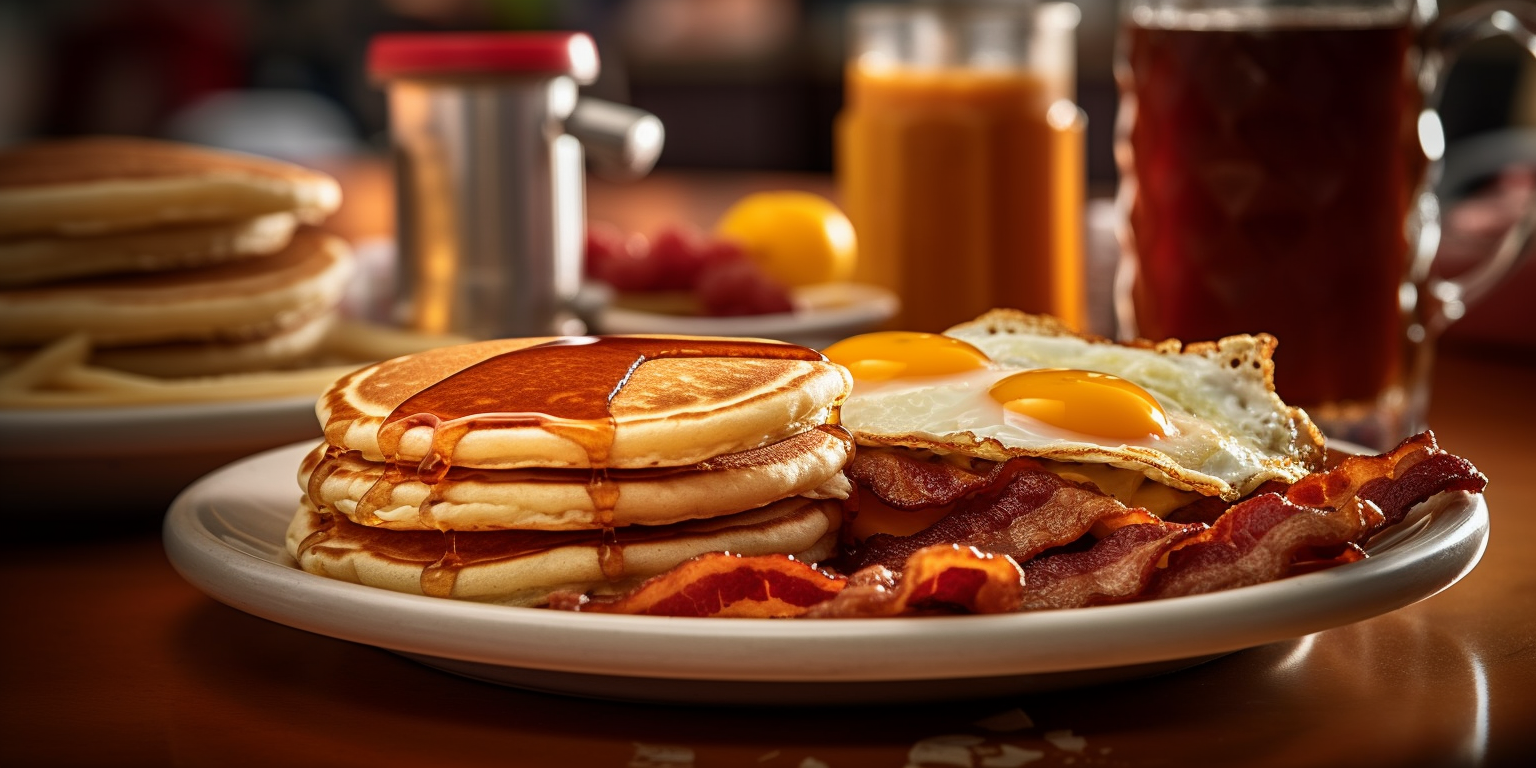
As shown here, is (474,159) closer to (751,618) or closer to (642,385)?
(642,385)

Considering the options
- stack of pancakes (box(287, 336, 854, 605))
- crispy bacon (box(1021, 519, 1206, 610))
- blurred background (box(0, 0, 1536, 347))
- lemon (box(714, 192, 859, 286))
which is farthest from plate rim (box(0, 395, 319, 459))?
blurred background (box(0, 0, 1536, 347))

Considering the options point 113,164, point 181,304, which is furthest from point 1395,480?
point 113,164

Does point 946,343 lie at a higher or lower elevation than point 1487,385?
higher

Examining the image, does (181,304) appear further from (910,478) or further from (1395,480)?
(1395,480)

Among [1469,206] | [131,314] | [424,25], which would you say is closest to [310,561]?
[131,314]

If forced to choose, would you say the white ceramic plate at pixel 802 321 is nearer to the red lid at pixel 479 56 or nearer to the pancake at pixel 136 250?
the red lid at pixel 479 56

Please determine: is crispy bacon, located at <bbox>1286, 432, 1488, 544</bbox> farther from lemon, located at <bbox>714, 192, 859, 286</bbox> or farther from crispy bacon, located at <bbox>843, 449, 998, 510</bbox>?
lemon, located at <bbox>714, 192, 859, 286</bbox>
